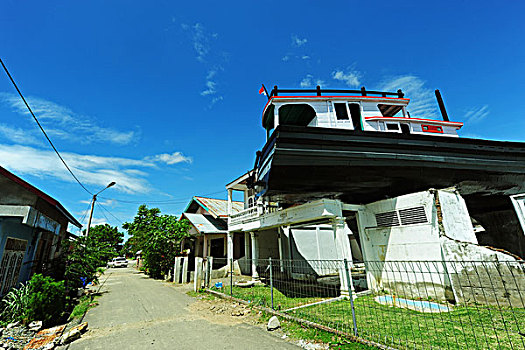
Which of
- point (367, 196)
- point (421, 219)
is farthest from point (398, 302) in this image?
point (367, 196)

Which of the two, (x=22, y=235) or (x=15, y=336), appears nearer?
(x=15, y=336)

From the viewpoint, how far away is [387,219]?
8133mm

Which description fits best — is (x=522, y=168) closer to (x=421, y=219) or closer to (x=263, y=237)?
(x=421, y=219)

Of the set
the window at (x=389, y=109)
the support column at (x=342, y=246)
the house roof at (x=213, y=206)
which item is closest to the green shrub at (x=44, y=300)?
the support column at (x=342, y=246)

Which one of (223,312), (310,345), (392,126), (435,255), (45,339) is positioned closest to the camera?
(310,345)

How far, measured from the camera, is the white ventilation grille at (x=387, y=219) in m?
7.88

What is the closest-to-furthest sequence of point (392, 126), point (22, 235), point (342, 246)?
point (22, 235) < point (342, 246) < point (392, 126)

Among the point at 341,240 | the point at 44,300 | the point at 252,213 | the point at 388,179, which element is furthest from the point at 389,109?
the point at 44,300

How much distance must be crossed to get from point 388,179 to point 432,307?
13.2 ft

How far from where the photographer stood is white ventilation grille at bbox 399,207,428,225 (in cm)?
720

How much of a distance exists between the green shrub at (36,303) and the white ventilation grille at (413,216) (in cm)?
1041

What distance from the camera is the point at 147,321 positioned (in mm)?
6461

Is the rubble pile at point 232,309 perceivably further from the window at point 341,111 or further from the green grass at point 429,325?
the window at point 341,111

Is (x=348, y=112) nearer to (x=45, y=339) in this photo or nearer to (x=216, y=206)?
(x=45, y=339)
